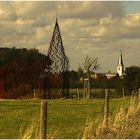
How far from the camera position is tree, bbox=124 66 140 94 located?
54.5 m

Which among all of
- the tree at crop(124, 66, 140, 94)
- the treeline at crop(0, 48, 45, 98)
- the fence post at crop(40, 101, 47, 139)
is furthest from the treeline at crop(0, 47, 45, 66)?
the fence post at crop(40, 101, 47, 139)

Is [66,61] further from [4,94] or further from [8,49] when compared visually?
[8,49]

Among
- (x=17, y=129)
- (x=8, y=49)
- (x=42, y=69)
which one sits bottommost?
(x=17, y=129)

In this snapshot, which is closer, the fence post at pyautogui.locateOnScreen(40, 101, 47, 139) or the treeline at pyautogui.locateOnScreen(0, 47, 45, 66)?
the fence post at pyautogui.locateOnScreen(40, 101, 47, 139)

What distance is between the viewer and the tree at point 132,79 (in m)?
54.5

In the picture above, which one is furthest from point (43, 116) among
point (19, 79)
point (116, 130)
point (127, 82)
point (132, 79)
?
point (132, 79)

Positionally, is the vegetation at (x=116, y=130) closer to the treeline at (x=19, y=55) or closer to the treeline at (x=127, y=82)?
the treeline at (x=127, y=82)

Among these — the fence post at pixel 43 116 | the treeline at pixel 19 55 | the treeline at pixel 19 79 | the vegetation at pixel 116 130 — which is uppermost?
the treeline at pixel 19 55

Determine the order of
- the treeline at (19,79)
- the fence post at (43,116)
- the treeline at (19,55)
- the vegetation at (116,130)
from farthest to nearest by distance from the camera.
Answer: the treeline at (19,55)
the treeline at (19,79)
the vegetation at (116,130)
the fence post at (43,116)

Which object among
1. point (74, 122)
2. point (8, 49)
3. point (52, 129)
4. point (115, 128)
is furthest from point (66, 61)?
point (8, 49)

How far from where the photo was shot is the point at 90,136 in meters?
10.7

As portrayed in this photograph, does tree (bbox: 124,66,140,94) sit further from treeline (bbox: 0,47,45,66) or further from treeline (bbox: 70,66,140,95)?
treeline (bbox: 0,47,45,66)

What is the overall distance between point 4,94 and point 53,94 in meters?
4.66

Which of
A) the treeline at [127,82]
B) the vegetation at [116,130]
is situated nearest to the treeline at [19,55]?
the treeline at [127,82]
